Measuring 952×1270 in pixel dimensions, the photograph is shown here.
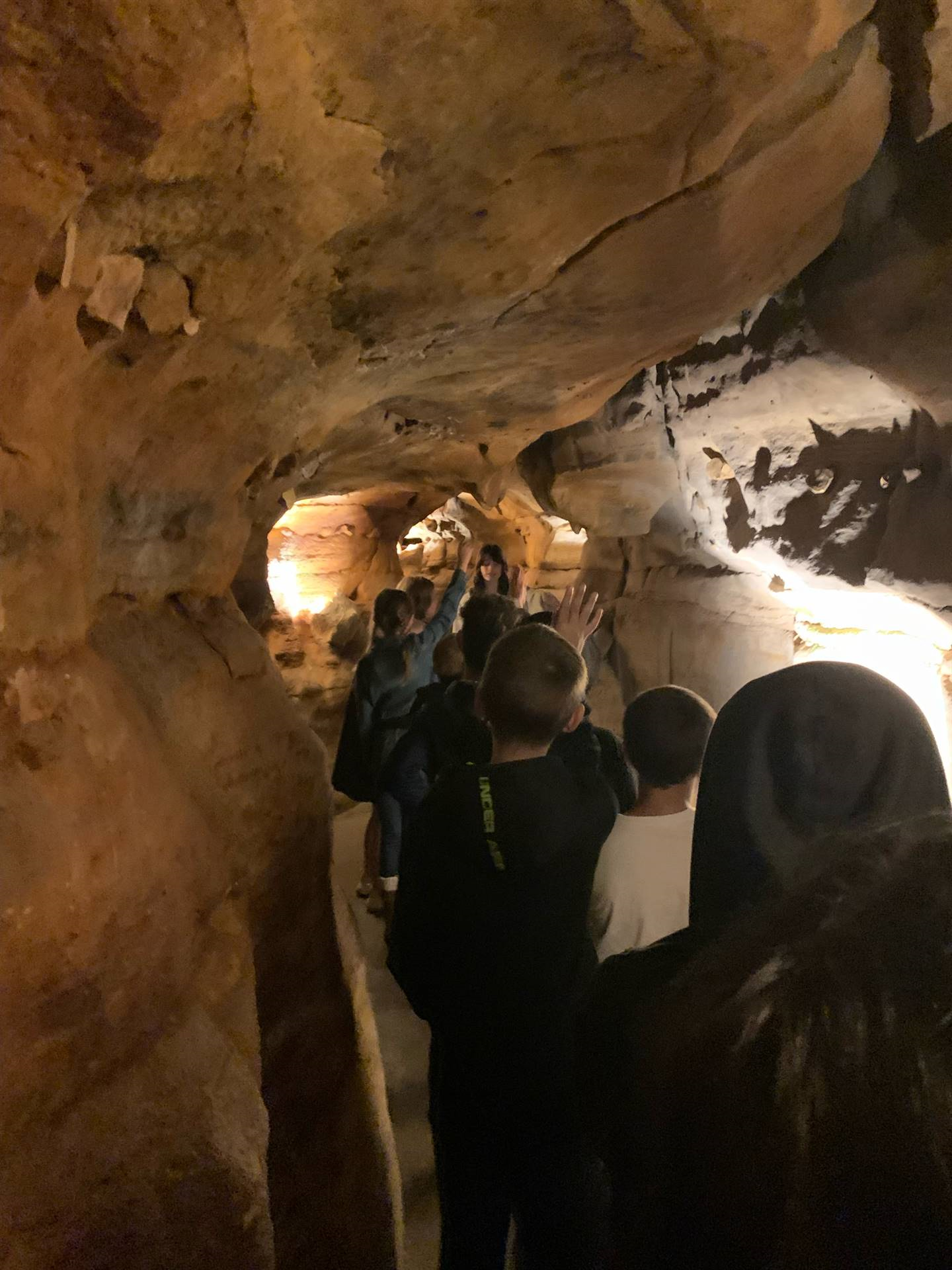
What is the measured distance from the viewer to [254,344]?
4.86 ft

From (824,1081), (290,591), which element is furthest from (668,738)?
(290,591)

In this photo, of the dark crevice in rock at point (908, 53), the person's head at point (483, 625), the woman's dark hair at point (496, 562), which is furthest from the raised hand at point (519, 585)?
the dark crevice in rock at point (908, 53)

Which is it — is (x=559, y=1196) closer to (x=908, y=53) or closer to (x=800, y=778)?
(x=800, y=778)

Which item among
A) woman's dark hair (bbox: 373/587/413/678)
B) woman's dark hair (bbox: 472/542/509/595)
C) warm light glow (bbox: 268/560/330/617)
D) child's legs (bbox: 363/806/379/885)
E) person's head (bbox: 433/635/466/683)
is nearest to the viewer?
person's head (bbox: 433/635/466/683)

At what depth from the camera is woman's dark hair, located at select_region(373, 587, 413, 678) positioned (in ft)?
10.7

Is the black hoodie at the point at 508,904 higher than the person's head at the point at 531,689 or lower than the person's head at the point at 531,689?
lower

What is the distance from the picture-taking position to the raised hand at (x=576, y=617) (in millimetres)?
2115

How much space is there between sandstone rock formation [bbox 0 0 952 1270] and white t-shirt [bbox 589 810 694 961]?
0.71 m

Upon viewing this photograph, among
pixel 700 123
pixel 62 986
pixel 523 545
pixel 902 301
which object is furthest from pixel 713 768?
pixel 523 545

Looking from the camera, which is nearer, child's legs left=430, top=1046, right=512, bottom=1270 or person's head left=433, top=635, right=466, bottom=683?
child's legs left=430, top=1046, right=512, bottom=1270

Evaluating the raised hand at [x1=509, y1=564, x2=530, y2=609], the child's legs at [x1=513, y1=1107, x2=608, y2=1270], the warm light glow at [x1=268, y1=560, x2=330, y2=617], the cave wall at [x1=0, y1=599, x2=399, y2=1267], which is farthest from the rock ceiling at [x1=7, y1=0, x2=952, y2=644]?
the warm light glow at [x1=268, y1=560, x2=330, y2=617]

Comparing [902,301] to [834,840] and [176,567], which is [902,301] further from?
[176,567]

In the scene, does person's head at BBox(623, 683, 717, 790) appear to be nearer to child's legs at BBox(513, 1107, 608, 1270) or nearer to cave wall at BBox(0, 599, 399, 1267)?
child's legs at BBox(513, 1107, 608, 1270)

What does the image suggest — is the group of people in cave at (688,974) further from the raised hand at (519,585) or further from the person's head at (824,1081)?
the raised hand at (519,585)
